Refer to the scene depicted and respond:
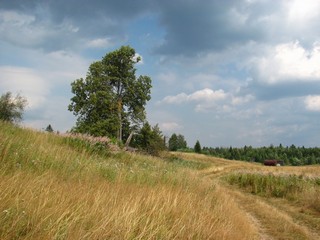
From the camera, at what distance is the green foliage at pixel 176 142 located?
5561 inches

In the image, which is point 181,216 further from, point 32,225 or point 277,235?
point 277,235

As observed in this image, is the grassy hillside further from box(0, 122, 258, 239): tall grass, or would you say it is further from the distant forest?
the distant forest

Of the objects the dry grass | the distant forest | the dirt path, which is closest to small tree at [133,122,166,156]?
the dirt path

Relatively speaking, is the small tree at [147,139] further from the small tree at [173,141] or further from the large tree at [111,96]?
the small tree at [173,141]

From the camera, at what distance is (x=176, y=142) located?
→ 14875cm

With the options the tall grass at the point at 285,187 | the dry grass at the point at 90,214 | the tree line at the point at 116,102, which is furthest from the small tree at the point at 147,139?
the dry grass at the point at 90,214

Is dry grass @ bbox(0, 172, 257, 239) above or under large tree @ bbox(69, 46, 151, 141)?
under

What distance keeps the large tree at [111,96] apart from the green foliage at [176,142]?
299ft

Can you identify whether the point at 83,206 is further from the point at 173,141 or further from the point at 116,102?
the point at 173,141

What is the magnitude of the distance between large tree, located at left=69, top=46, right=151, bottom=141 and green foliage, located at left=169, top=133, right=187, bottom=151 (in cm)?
9108

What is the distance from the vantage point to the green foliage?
141250mm

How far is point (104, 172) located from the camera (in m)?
8.73

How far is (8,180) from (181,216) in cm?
281

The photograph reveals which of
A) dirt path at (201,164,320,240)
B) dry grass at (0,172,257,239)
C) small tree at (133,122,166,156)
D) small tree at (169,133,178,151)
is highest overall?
small tree at (169,133,178,151)
